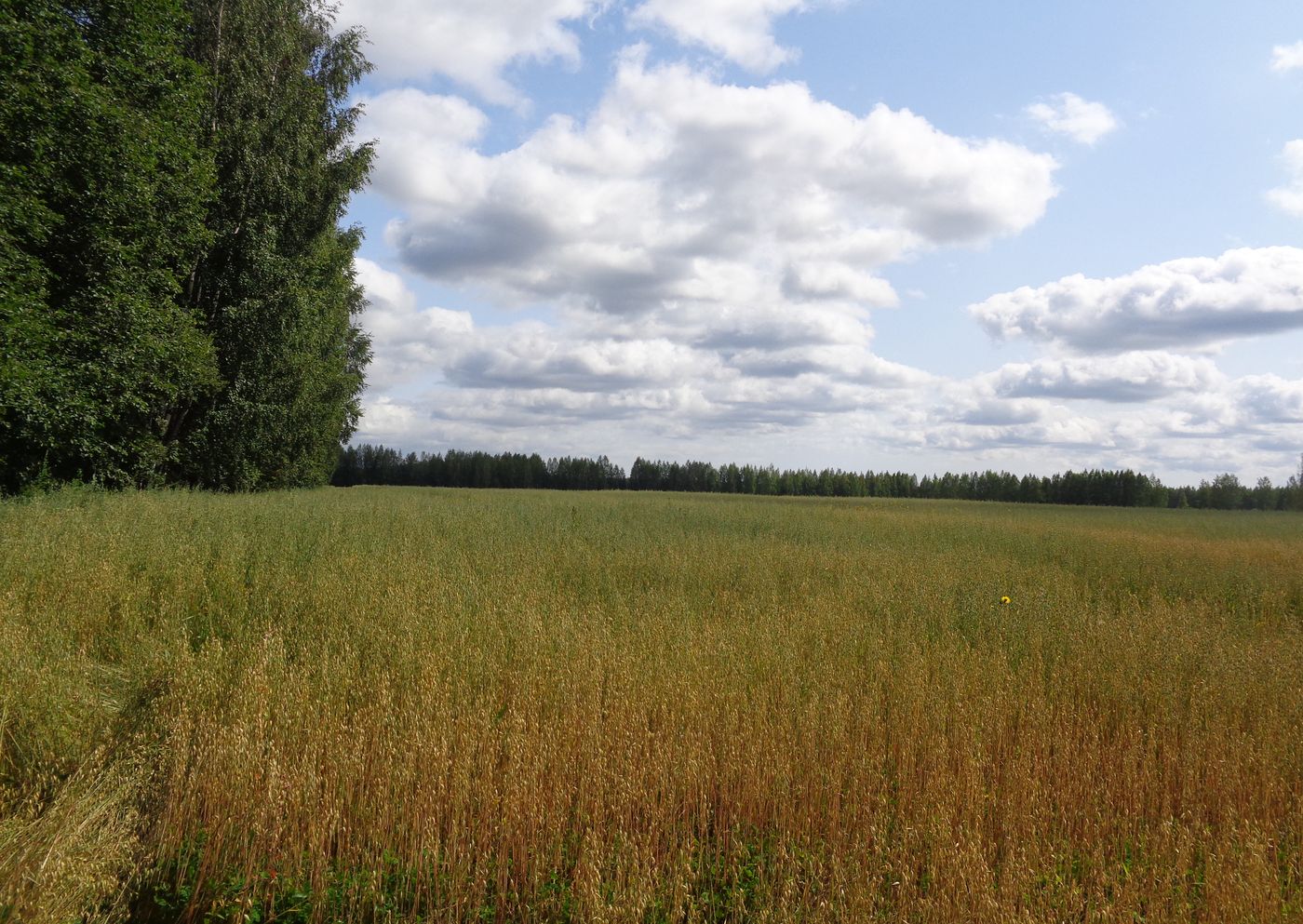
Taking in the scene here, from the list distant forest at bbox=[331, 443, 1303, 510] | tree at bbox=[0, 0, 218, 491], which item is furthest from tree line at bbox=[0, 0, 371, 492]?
distant forest at bbox=[331, 443, 1303, 510]

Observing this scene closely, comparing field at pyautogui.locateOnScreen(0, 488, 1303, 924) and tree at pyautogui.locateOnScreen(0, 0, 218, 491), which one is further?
tree at pyautogui.locateOnScreen(0, 0, 218, 491)

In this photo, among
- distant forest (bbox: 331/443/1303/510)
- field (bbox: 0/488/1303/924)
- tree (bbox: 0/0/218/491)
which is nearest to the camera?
field (bbox: 0/488/1303/924)

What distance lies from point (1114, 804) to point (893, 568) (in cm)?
751

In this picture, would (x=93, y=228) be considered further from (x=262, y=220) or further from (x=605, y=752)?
(x=605, y=752)

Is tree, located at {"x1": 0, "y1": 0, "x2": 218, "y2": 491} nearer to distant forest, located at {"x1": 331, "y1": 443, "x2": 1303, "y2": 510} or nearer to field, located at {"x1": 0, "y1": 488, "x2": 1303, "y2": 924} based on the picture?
field, located at {"x1": 0, "y1": 488, "x2": 1303, "y2": 924}

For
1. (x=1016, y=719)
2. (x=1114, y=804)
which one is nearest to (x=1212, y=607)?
(x=1016, y=719)

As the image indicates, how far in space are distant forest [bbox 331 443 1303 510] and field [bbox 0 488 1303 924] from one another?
218 feet

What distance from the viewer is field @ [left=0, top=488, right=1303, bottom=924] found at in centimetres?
342

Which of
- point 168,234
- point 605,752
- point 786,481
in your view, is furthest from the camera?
point 786,481

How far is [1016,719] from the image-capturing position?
19.3 feet

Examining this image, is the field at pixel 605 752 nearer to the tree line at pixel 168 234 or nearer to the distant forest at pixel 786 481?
the tree line at pixel 168 234

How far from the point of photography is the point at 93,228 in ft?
48.3

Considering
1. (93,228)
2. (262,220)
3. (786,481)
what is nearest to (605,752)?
(93,228)

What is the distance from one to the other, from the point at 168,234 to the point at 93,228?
2262mm
